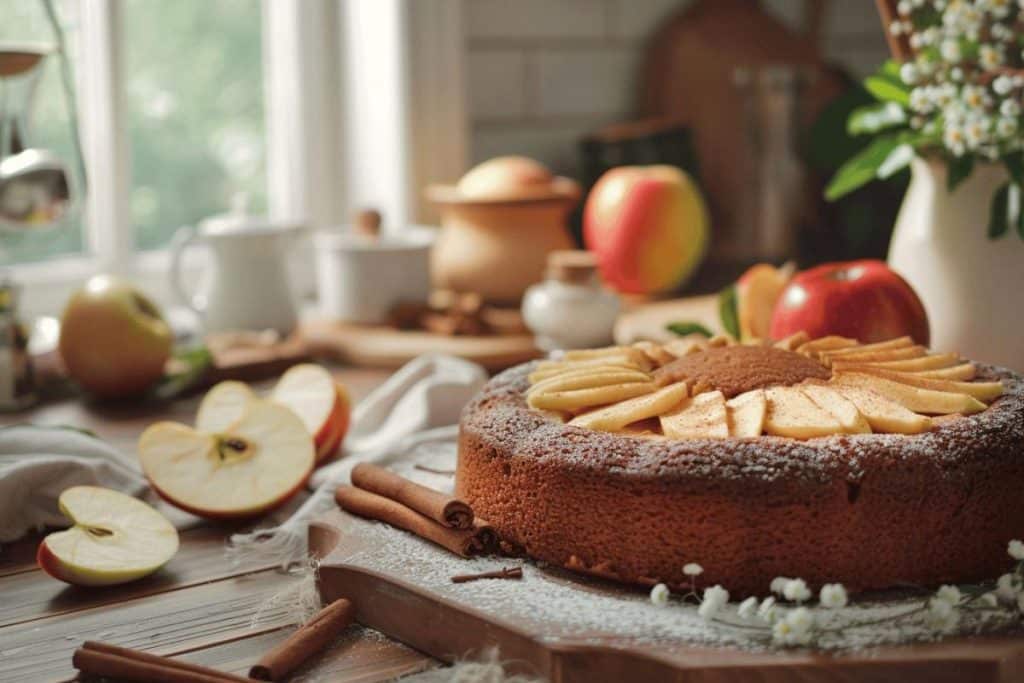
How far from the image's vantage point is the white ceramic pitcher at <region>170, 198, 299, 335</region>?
1923 mm

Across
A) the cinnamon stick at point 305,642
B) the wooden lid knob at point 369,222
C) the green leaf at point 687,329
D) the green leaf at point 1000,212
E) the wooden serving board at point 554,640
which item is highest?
the green leaf at point 1000,212

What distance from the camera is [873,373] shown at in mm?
1107

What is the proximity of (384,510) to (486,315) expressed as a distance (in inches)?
36.4

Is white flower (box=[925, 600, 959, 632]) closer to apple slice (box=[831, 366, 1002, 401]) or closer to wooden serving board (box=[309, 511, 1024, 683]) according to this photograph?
wooden serving board (box=[309, 511, 1024, 683])

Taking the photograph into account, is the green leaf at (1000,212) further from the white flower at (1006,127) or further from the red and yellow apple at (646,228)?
the red and yellow apple at (646,228)

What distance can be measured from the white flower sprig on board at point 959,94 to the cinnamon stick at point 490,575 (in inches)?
28.8

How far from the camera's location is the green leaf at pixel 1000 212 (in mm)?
1400

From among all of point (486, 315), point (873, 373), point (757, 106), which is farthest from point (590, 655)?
point (757, 106)

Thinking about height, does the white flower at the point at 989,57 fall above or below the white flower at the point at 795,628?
above

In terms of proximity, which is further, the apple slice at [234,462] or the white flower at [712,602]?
the apple slice at [234,462]

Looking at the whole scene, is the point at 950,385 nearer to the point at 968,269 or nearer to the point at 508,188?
the point at 968,269

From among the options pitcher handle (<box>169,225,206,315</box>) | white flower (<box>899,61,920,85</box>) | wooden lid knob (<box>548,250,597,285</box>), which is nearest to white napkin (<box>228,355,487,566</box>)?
wooden lid knob (<box>548,250,597,285</box>)

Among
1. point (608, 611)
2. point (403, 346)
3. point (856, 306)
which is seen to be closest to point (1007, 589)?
point (608, 611)

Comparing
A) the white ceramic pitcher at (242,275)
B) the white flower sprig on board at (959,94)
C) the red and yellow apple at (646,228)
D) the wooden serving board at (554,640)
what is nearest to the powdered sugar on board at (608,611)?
the wooden serving board at (554,640)
